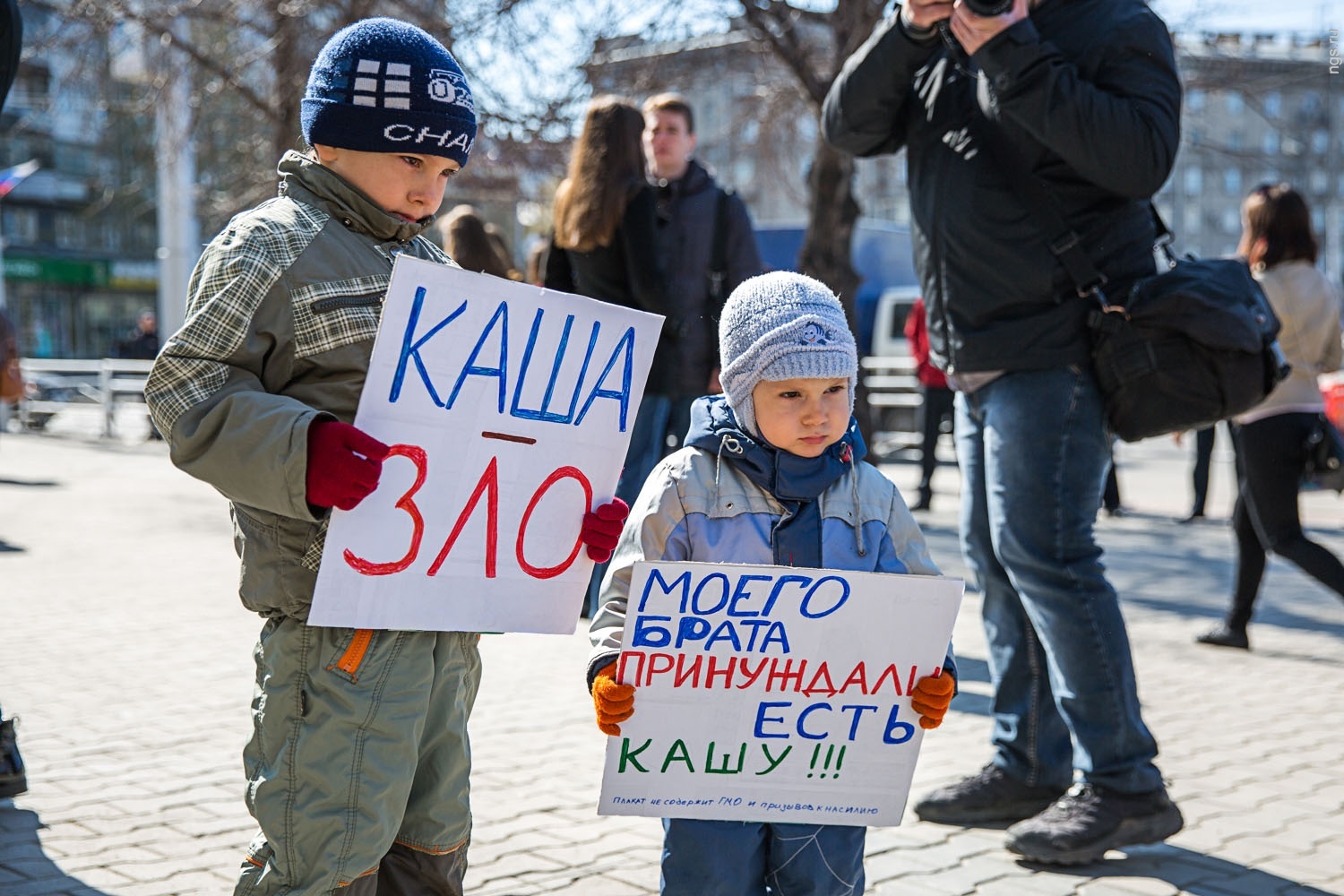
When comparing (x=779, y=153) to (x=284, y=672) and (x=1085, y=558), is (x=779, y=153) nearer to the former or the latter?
(x=1085, y=558)

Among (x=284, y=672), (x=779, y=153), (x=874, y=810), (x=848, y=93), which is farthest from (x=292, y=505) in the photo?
(x=779, y=153)

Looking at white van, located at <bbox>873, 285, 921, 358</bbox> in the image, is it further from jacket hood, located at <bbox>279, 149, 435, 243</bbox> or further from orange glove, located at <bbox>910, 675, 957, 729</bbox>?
jacket hood, located at <bbox>279, 149, 435, 243</bbox>

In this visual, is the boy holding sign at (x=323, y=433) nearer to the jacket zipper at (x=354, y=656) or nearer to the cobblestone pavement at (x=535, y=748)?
the jacket zipper at (x=354, y=656)

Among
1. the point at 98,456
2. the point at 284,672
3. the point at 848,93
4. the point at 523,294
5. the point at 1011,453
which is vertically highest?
the point at 848,93

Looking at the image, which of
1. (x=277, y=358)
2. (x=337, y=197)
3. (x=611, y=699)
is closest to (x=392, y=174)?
(x=337, y=197)

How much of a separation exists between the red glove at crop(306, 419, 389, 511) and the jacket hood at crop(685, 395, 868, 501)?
0.69 metres

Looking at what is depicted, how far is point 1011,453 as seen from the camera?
11.7 feet

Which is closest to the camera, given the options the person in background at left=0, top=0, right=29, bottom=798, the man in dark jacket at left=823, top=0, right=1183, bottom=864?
the man in dark jacket at left=823, top=0, right=1183, bottom=864

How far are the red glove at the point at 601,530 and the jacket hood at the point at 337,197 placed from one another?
613 mm

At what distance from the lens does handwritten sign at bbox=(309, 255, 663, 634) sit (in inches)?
92.0

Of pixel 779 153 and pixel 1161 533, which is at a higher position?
pixel 779 153

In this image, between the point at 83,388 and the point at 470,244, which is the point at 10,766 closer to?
the point at 470,244

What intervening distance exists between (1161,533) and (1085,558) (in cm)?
775

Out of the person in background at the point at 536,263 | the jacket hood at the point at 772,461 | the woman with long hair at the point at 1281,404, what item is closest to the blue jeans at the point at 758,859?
the jacket hood at the point at 772,461
